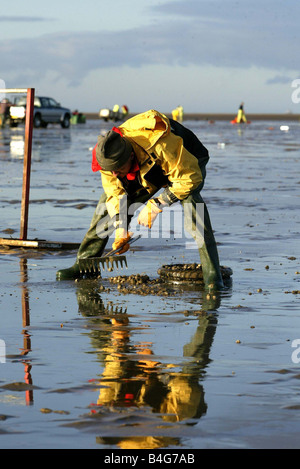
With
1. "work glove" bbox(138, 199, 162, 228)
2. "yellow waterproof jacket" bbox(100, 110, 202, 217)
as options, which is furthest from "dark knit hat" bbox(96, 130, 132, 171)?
"work glove" bbox(138, 199, 162, 228)

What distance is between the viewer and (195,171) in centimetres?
739

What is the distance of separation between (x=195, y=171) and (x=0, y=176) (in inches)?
526

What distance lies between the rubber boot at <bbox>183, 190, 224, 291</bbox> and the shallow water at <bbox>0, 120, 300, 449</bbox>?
142mm

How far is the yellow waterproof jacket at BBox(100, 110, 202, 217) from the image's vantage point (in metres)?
7.23

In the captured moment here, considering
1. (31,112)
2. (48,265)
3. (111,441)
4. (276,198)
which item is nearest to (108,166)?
(48,265)

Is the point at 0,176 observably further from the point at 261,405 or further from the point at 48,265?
the point at 261,405

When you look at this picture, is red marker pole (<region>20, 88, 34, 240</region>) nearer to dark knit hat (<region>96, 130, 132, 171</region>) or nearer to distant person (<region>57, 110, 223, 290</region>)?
distant person (<region>57, 110, 223, 290</region>)

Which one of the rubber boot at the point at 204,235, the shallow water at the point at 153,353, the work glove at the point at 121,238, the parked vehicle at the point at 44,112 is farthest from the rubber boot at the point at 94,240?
the parked vehicle at the point at 44,112

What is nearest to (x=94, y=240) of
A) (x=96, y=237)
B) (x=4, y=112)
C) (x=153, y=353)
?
(x=96, y=237)

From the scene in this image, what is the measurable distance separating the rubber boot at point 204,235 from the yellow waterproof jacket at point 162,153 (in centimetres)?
44

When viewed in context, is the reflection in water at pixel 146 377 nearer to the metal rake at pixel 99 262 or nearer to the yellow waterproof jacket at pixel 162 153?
the yellow waterproof jacket at pixel 162 153

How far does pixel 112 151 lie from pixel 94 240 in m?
1.78

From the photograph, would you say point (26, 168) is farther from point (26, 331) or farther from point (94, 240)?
point (26, 331)

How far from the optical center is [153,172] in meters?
7.42
